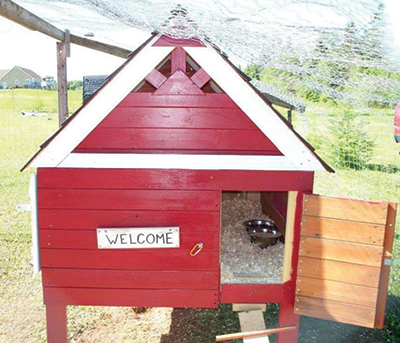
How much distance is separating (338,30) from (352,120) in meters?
10.2

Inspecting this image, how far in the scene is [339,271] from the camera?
288 centimetres

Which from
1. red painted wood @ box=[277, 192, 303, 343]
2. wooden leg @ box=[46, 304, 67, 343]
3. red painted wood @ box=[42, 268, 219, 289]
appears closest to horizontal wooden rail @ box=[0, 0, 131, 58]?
red painted wood @ box=[42, 268, 219, 289]

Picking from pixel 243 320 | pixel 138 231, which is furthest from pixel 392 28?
pixel 243 320

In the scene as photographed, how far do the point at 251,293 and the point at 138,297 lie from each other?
896 millimetres

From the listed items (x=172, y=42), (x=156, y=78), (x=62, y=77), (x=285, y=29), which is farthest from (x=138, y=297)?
(x=62, y=77)

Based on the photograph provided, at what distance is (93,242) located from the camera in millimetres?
3033

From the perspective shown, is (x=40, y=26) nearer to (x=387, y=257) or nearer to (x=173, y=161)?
(x=173, y=161)

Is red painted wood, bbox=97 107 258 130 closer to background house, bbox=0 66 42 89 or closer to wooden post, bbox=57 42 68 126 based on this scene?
wooden post, bbox=57 42 68 126

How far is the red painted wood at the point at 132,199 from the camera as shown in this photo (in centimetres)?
296

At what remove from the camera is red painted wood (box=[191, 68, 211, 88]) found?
9.20 ft

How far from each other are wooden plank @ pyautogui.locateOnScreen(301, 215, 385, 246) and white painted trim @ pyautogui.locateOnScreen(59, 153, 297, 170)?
1.39 feet

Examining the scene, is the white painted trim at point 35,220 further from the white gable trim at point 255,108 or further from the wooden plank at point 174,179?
the white gable trim at point 255,108

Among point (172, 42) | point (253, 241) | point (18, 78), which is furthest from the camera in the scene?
point (18, 78)

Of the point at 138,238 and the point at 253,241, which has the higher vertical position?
the point at 138,238
